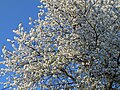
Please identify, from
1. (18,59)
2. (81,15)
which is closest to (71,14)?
(81,15)

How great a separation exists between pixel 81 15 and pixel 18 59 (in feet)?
14.5

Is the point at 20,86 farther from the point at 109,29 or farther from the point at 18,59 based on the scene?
the point at 109,29

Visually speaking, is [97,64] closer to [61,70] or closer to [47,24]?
[61,70]

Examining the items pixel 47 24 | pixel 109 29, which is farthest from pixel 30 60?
pixel 109 29

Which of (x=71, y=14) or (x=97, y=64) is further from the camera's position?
(x=71, y=14)

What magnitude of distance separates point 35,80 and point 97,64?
3.54 metres

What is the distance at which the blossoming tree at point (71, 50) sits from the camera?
955 inches

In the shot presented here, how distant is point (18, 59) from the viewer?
1023 inches

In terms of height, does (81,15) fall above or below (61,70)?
above

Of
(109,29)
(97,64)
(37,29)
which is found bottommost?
(97,64)

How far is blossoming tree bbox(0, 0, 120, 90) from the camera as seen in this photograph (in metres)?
24.3

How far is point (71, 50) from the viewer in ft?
81.3

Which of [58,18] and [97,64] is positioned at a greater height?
[58,18]

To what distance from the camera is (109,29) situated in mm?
25047
